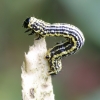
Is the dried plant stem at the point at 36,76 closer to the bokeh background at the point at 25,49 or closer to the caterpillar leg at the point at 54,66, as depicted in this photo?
→ the caterpillar leg at the point at 54,66

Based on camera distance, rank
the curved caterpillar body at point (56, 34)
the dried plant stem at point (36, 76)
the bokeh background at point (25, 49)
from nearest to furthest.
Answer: the dried plant stem at point (36, 76) → the curved caterpillar body at point (56, 34) → the bokeh background at point (25, 49)

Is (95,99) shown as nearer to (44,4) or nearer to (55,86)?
(55,86)

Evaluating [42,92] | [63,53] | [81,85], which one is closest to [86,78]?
[81,85]

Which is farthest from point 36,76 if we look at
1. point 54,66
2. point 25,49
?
point 25,49

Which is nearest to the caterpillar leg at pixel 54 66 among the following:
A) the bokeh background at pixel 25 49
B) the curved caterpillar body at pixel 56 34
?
the curved caterpillar body at pixel 56 34

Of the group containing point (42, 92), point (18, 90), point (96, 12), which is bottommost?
point (42, 92)

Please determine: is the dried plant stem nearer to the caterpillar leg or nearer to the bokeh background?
the caterpillar leg
